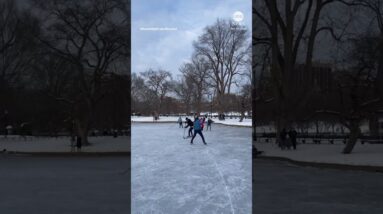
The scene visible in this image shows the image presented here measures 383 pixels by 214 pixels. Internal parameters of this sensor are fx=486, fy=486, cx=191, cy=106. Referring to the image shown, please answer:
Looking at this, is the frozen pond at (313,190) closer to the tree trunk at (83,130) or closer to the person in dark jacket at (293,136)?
the person in dark jacket at (293,136)

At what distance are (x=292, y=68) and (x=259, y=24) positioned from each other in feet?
5.16

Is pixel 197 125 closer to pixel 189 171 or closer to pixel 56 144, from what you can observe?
pixel 189 171

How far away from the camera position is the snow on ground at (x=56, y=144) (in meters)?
7.25

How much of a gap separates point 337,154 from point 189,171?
131 inches

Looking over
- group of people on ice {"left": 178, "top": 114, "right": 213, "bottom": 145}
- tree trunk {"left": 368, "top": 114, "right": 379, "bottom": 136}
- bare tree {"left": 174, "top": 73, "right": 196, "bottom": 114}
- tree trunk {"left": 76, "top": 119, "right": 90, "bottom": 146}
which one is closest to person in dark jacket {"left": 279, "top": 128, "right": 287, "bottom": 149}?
tree trunk {"left": 368, "top": 114, "right": 379, "bottom": 136}

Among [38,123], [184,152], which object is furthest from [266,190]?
[38,123]

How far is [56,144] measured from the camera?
8.22m

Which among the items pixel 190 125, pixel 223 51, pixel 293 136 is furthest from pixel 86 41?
pixel 293 136

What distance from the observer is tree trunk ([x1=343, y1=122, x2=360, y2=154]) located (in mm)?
9438

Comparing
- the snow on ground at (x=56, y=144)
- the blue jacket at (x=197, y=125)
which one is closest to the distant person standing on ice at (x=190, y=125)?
the blue jacket at (x=197, y=125)

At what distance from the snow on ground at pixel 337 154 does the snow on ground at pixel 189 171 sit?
6.56 ft

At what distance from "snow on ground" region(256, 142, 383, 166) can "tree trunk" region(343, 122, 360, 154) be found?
0.07m

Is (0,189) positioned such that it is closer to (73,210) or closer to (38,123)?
(38,123)

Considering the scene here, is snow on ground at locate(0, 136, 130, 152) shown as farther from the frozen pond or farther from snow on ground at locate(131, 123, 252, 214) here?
the frozen pond
